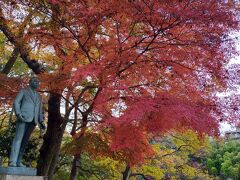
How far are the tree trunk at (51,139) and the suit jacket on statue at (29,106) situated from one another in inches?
192

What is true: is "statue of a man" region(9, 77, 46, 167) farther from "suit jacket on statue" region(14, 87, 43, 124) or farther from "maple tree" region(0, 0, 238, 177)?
"maple tree" region(0, 0, 238, 177)

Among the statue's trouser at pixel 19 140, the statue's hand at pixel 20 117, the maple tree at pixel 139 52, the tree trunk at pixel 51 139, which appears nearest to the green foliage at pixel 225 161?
the tree trunk at pixel 51 139

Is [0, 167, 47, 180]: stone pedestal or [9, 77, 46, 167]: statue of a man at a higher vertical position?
[9, 77, 46, 167]: statue of a man

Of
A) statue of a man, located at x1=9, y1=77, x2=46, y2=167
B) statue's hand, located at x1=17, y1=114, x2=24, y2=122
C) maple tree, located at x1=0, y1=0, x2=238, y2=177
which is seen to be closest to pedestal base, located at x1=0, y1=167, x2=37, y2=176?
statue of a man, located at x1=9, y1=77, x2=46, y2=167

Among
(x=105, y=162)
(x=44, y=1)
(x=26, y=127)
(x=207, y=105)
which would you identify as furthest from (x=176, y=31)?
(x=105, y=162)

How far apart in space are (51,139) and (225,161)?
30155mm

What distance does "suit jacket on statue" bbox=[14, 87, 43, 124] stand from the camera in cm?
615

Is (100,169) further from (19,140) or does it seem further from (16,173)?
(16,173)

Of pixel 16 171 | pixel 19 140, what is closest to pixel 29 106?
pixel 19 140

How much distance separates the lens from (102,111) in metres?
11.0

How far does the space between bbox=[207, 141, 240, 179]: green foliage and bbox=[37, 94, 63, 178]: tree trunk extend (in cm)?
2774

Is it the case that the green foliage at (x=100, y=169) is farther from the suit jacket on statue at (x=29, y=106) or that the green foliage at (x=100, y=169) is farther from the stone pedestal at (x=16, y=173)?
the stone pedestal at (x=16, y=173)

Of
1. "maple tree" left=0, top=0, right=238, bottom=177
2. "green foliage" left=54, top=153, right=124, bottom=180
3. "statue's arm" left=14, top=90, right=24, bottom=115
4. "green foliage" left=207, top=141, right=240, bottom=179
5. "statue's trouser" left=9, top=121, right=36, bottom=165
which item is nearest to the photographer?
"statue's trouser" left=9, top=121, right=36, bottom=165

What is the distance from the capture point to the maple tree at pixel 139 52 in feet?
25.4
